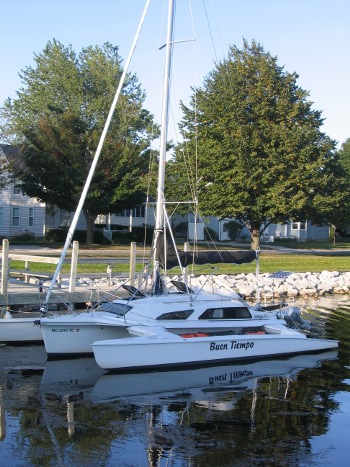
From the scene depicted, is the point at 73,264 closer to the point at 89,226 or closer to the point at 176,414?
the point at 176,414

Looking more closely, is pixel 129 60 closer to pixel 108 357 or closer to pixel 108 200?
pixel 108 357

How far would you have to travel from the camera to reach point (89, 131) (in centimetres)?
5622

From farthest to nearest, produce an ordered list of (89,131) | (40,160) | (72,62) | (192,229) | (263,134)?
(72,62), (89,131), (40,160), (263,134), (192,229)

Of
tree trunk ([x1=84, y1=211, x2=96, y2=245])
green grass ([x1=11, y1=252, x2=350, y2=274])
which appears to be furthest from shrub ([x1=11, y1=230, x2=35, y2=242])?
green grass ([x1=11, y1=252, x2=350, y2=274])

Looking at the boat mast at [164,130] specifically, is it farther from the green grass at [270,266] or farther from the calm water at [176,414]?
the green grass at [270,266]

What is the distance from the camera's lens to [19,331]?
63.2 ft

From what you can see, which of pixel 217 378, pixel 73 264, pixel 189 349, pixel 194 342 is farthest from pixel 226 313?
pixel 73 264

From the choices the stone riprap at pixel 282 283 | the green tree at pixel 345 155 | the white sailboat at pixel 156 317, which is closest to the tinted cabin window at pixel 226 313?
the white sailboat at pixel 156 317

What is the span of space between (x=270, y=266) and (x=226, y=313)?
23.6m

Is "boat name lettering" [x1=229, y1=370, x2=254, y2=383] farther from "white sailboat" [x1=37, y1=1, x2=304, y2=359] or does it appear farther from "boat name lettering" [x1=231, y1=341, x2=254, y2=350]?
"white sailboat" [x1=37, y1=1, x2=304, y2=359]

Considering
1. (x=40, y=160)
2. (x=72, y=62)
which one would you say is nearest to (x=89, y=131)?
(x=40, y=160)

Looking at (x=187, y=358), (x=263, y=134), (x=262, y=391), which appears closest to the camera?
(x=262, y=391)

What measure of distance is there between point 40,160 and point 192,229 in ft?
115

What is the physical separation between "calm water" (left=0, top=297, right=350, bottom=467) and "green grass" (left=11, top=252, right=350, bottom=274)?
15639 millimetres
